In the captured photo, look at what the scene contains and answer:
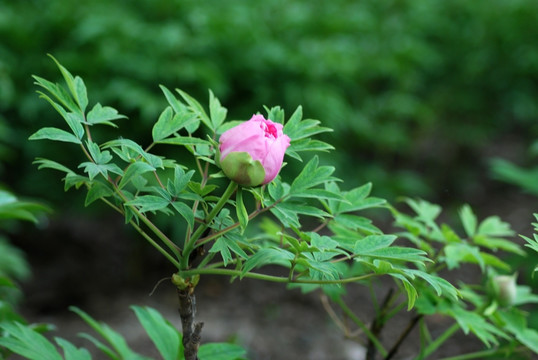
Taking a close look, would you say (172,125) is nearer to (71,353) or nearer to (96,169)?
(96,169)

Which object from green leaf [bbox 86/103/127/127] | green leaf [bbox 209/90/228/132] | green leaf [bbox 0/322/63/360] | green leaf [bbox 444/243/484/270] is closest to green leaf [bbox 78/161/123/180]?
green leaf [bbox 86/103/127/127]

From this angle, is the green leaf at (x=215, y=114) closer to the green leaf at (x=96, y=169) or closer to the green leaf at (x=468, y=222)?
the green leaf at (x=96, y=169)

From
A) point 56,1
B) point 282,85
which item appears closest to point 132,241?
point 282,85

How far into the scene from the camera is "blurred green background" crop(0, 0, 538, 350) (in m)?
2.85

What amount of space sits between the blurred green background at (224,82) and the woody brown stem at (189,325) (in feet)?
5.77

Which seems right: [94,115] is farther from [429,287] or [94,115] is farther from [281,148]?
[429,287]

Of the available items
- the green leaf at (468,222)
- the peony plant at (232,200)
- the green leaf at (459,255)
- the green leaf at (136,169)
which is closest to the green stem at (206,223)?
the peony plant at (232,200)

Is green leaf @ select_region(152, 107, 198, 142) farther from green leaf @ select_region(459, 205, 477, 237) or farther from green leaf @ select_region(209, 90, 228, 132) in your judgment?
green leaf @ select_region(459, 205, 477, 237)

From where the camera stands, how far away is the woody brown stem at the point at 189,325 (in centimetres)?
94

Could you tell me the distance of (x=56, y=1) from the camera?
315 centimetres

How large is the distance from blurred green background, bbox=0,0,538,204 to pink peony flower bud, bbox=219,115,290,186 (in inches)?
74.0

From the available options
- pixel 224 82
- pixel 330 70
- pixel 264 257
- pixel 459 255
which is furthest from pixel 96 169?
pixel 330 70

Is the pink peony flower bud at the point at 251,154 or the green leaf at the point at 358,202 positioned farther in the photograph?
the green leaf at the point at 358,202

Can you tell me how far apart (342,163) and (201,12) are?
1.17 metres
